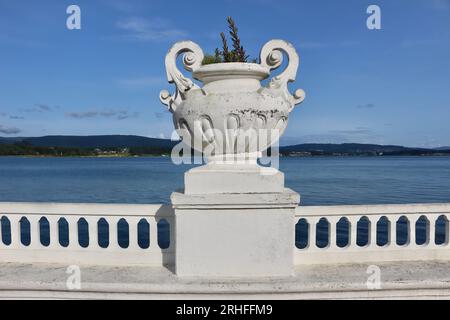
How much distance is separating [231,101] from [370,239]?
2549 mm

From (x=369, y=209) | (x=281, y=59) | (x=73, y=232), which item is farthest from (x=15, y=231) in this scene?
(x=369, y=209)

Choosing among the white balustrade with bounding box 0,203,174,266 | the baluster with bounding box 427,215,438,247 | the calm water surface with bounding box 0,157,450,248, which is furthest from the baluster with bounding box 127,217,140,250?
the calm water surface with bounding box 0,157,450,248

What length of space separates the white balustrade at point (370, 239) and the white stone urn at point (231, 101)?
1.20 metres

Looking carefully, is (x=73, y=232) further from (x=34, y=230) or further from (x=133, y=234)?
(x=133, y=234)

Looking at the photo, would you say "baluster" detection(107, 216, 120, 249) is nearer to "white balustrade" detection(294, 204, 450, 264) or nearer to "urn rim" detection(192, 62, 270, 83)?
"urn rim" detection(192, 62, 270, 83)

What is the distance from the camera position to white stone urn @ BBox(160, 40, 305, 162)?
4039 millimetres

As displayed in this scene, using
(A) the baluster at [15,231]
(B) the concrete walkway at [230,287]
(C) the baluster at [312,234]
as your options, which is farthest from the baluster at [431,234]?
(A) the baluster at [15,231]

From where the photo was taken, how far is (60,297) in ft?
13.4

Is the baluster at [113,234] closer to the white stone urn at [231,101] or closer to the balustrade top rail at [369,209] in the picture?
the white stone urn at [231,101]

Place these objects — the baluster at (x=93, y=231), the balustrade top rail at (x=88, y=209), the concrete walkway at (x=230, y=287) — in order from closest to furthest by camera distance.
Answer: the concrete walkway at (x=230, y=287)
the balustrade top rail at (x=88, y=209)
the baluster at (x=93, y=231)

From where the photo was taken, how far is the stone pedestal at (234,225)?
413 centimetres
